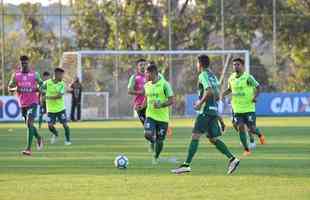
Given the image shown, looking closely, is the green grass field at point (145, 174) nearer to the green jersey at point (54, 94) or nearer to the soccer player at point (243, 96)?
the soccer player at point (243, 96)

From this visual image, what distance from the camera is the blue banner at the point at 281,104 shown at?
48.5 m

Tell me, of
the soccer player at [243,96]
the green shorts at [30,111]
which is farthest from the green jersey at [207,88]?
the green shorts at [30,111]

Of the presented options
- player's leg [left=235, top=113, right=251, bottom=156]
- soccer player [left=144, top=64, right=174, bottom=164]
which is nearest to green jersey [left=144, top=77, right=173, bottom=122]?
soccer player [left=144, top=64, right=174, bottom=164]

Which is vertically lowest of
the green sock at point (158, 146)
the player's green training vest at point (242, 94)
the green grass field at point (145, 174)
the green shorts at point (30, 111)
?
the green grass field at point (145, 174)

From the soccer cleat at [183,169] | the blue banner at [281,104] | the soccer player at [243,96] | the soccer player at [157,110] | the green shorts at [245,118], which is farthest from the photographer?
the blue banner at [281,104]

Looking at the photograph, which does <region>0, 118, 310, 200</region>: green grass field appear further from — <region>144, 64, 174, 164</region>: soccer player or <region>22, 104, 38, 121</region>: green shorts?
<region>22, 104, 38, 121</region>: green shorts

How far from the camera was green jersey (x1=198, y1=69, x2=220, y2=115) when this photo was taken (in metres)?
17.1

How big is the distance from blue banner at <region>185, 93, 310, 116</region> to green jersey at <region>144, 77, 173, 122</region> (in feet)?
94.1

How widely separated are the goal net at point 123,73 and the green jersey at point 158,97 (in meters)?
27.7

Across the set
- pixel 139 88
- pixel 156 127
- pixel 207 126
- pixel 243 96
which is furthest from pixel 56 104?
pixel 207 126

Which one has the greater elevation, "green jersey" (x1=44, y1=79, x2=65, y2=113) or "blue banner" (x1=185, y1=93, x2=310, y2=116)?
"green jersey" (x1=44, y1=79, x2=65, y2=113)

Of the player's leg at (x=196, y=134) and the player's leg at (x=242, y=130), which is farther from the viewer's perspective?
the player's leg at (x=242, y=130)

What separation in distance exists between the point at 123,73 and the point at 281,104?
7966 millimetres

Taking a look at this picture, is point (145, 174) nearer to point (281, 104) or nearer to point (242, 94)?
point (242, 94)
